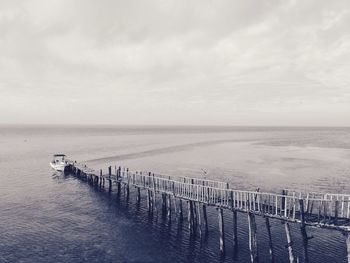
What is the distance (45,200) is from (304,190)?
37586 mm

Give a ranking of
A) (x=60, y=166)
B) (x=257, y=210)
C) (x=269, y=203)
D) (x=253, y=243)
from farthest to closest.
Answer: (x=60, y=166), (x=257, y=210), (x=253, y=243), (x=269, y=203)

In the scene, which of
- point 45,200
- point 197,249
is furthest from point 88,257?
point 45,200

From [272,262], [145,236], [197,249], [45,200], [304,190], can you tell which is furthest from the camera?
[304,190]

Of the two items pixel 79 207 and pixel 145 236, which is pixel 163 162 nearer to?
pixel 79 207

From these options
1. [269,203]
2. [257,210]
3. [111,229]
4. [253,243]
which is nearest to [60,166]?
[111,229]

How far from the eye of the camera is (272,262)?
2580cm

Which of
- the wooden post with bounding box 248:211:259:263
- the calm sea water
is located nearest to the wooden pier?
the wooden post with bounding box 248:211:259:263

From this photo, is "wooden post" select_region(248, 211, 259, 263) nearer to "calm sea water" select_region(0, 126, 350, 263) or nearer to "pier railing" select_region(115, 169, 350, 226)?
"pier railing" select_region(115, 169, 350, 226)

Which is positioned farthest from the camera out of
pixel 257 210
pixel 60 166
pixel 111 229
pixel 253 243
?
pixel 60 166

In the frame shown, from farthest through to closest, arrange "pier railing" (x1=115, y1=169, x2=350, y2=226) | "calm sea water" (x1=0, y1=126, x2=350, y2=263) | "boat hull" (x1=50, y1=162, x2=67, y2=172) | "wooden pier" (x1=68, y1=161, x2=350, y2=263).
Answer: "boat hull" (x1=50, y1=162, x2=67, y2=172)
"calm sea water" (x1=0, y1=126, x2=350, y2=263)
"pier railing" (x1=115, y1=169, x2=350, y2=226)
"wooden pier" (x1=68, y1=161, x2=350, y2=263)

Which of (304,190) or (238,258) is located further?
(304,190)

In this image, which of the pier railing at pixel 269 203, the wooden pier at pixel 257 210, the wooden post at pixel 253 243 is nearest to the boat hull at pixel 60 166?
the wooden pier at pixel 257 210

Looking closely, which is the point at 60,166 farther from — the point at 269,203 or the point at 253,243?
the point at 269,203

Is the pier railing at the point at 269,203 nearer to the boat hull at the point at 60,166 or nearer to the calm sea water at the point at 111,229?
the calm sea water at the point at 111,229
